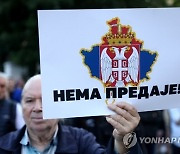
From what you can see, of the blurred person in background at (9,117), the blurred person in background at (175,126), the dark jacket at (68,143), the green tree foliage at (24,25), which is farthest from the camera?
the green tree foliage at (24,25)

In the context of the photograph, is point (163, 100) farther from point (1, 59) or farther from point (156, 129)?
point (1, 59)

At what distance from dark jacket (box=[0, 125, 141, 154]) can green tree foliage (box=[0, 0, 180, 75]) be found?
11934 millimetres

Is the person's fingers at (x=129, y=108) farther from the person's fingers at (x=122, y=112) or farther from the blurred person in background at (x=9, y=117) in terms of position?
the blurred person in background at (x=9, y=117)

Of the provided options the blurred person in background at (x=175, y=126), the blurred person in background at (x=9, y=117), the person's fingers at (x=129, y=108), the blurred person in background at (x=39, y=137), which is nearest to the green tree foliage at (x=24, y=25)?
→ the blurred person in background at (x=175, y=126)

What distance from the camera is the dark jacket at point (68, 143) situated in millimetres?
2848

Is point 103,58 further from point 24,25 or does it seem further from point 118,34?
point 24,25

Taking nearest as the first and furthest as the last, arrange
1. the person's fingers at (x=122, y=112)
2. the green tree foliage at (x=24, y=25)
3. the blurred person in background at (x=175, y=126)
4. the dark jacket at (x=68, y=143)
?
the person's fingers at (x=122, y=112), the dark jacket at (x=68, y=143), the blurred person in background at (x=175, y=126), the green tree foliage at (x=24, y=25)

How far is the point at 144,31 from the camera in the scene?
2.50 meters

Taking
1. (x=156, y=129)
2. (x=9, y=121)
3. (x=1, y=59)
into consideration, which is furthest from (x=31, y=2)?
(x=9, y=121)

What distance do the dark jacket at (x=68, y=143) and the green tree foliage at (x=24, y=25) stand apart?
39.2ft

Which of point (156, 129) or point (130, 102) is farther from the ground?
point (130, 102)

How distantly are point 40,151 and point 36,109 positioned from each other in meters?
0.26

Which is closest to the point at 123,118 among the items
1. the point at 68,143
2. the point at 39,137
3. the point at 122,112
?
the point at 122,112

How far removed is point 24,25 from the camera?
1667cm
